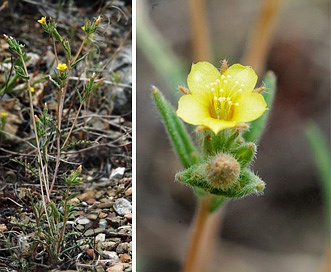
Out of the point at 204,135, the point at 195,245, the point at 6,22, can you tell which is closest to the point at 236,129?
the point at 204,135

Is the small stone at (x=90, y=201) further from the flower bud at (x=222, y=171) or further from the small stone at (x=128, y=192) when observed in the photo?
the flower bud at (x=222, y=171)

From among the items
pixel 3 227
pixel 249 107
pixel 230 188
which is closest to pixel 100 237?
pixel 3 227

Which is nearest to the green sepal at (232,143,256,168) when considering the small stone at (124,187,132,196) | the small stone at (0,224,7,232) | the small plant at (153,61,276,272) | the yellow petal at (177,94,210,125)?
the small plant at (153,61,276,272)

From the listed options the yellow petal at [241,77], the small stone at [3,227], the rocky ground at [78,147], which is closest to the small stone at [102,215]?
the rocky ground at [78,147]

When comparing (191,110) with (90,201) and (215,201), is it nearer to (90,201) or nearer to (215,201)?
(215,201)

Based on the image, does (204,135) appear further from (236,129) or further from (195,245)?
(195,245)

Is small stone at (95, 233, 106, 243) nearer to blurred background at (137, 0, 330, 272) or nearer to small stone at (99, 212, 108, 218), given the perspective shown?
small stone at (99, 212, 108, 218)

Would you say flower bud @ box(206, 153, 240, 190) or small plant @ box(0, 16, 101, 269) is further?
small plant @ box(0, 16, 101, 269)
